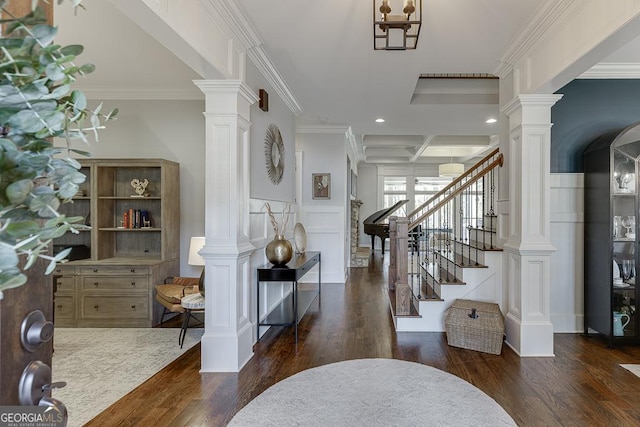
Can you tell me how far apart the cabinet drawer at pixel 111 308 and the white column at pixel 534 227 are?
4.02m

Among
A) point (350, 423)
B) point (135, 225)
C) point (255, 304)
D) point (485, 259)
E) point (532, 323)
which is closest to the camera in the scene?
point (350, 423)

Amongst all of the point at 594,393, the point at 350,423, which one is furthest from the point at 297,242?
the point at 594,393

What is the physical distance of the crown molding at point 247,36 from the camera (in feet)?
8.61

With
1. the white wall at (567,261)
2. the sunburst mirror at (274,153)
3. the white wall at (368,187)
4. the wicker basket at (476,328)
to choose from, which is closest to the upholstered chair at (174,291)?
the sunburst mirror at (274,153)

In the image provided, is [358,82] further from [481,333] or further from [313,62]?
[481,333]

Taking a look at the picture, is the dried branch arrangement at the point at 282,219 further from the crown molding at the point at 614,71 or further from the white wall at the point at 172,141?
the crown molding at the point at 614,71

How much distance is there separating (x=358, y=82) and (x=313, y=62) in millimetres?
709

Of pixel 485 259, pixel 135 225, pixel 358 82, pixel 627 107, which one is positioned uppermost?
pixel 358 82

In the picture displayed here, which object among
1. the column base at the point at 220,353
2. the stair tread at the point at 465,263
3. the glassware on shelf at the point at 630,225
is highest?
the glassware on shelf at the point at 630,225

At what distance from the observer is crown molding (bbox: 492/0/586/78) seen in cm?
259

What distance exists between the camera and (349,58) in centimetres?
356

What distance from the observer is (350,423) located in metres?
2.29

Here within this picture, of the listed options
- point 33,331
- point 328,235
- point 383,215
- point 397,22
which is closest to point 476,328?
point 397,22

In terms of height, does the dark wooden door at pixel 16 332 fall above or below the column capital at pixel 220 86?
below
